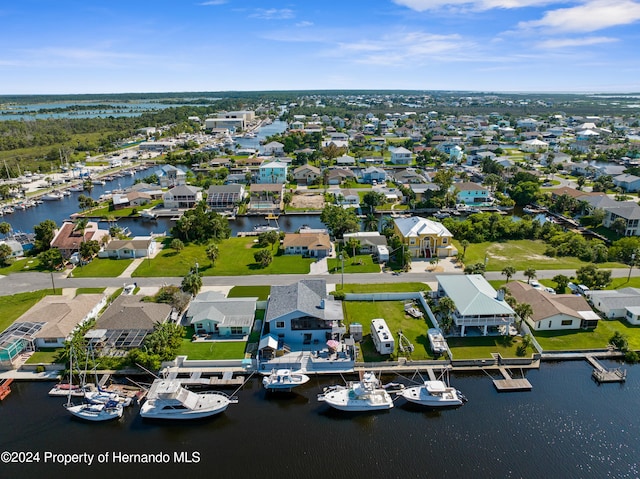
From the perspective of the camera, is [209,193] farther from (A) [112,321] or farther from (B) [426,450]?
(B) [426,450]

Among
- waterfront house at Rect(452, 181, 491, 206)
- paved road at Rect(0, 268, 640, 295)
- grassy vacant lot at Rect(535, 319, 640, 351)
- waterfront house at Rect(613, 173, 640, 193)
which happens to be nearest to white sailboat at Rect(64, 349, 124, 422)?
paved road at Rect(0, 268, 640, 295)

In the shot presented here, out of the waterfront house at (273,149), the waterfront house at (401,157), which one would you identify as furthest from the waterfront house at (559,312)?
the waterfront house at (273,149)

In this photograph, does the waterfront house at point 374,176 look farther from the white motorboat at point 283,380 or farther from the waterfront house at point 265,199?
the white motorboat at point 283,380

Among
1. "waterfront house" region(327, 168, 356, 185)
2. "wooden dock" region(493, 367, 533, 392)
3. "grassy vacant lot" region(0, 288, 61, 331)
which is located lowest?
"wooden dock" region(493, 367, 533, 392)

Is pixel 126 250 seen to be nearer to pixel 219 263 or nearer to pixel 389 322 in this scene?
pixel 219 263

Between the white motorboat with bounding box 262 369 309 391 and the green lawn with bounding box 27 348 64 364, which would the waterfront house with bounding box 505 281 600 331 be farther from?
the green lawn with bounding box 27 348 64 364

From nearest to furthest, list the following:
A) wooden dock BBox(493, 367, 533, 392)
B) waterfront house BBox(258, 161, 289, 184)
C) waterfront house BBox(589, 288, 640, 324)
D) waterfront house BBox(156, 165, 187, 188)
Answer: wooden dock BBox(493, 367, 533, 392)
waterfront house BBox(589, 288, 640, 324)
waterfront house BBox(156, 165, 187, 188)
waterfront house BBox(258, 161, 289, 184)

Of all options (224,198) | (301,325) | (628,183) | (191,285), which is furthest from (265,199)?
(628,183)
